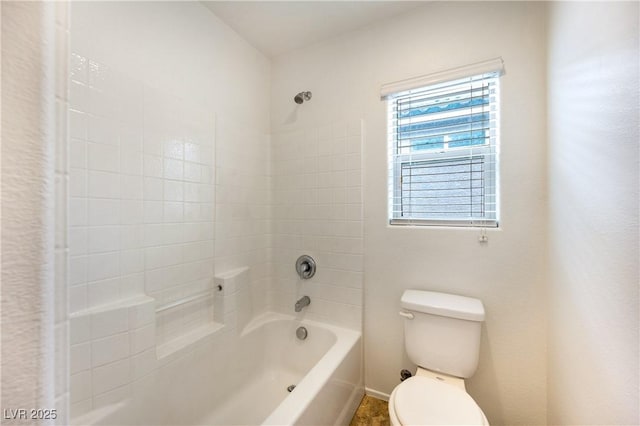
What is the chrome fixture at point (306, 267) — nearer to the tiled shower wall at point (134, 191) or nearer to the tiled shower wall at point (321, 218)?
the tiled shower wall at point (321, 218)

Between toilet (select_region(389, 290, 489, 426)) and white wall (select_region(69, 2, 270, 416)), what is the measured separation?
1.10 meters

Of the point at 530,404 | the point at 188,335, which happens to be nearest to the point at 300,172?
the point at 188,335

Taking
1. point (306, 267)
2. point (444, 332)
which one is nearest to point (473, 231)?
Answer: point (444, 332)

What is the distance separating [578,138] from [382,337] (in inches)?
55.2

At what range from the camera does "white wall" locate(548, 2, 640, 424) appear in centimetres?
65

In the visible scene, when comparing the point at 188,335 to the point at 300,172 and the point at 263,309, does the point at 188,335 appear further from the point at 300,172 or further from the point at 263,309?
the point at 300,172

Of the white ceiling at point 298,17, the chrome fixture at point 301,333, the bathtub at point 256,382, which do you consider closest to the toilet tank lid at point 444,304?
the bathtub at point 256,382

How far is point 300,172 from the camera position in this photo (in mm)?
1950

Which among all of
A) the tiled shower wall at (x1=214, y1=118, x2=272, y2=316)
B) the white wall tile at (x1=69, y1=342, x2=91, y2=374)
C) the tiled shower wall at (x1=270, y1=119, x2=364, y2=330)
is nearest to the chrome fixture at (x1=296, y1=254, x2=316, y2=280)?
the tiled shower wall at (x1=270, y1=119, x2=364, y2=330)

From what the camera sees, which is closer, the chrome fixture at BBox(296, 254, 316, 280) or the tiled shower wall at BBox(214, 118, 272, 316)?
the tiled shower wall at BBox(214, 118, 272, 316)

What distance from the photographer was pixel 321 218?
1.88 metres

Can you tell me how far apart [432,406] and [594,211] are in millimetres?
943

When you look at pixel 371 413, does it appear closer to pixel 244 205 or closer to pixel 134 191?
pixel 244 205

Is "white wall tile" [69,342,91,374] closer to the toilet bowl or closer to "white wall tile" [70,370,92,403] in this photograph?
"white wall tile" [70,370,92,403]
